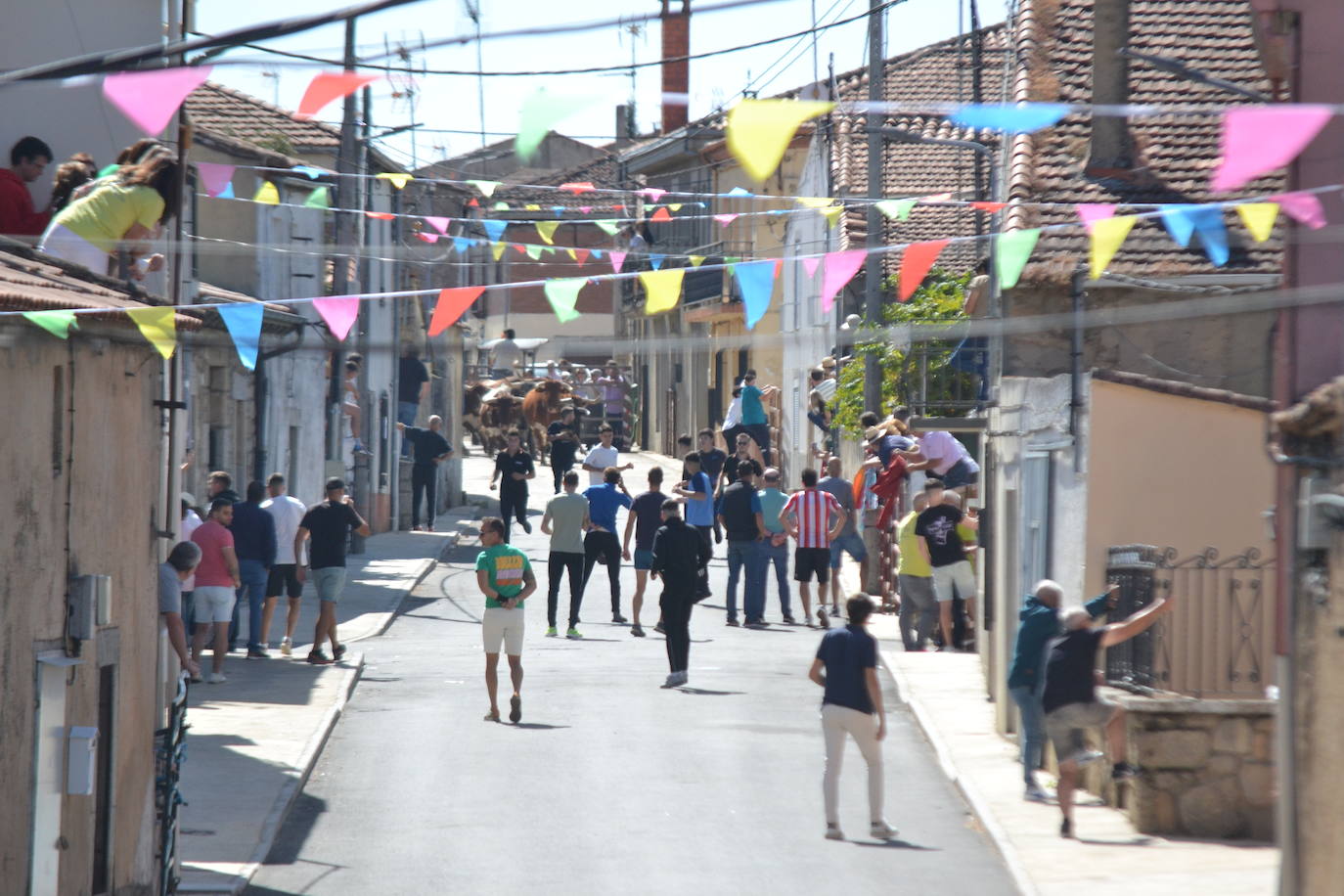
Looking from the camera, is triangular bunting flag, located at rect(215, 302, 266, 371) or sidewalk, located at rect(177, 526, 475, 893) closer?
A: triangular bunting flag, located at rect(215, 302, 266, 371)

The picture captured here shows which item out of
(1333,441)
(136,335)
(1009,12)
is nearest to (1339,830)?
(1333,441)

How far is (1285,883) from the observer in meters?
8.77

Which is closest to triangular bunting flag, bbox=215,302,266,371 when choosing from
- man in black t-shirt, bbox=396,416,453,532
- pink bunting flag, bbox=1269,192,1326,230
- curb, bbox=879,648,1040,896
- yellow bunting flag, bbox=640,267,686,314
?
yellow bunting flag, bbox=640,267,686,314

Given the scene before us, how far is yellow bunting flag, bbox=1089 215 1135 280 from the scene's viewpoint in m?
7.97

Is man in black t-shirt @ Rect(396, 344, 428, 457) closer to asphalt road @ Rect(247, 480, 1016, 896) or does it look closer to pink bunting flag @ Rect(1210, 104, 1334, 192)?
asphalt road @ Rect(247, 480, 1016, 896)

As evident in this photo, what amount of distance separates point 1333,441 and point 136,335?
238 inches

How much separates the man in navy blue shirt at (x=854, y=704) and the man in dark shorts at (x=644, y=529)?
8.50 metres

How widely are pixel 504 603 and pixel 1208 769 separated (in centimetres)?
613

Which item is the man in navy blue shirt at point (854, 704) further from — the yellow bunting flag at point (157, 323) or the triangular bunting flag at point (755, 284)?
the yellow bunting flag at point (157, 323)

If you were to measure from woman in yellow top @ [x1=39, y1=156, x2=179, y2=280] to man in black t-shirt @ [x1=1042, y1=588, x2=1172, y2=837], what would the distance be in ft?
20.0

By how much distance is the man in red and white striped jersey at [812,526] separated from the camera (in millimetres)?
20016

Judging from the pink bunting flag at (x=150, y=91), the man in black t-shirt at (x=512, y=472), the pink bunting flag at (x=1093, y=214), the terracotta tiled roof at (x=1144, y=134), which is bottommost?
the man in black t-shirt at (x=512, y=472)

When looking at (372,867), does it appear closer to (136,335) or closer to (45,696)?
(45,696)

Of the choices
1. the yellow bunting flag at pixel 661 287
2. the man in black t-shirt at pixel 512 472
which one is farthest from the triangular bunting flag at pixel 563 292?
the man in black t-shirt at pixel 512 472
